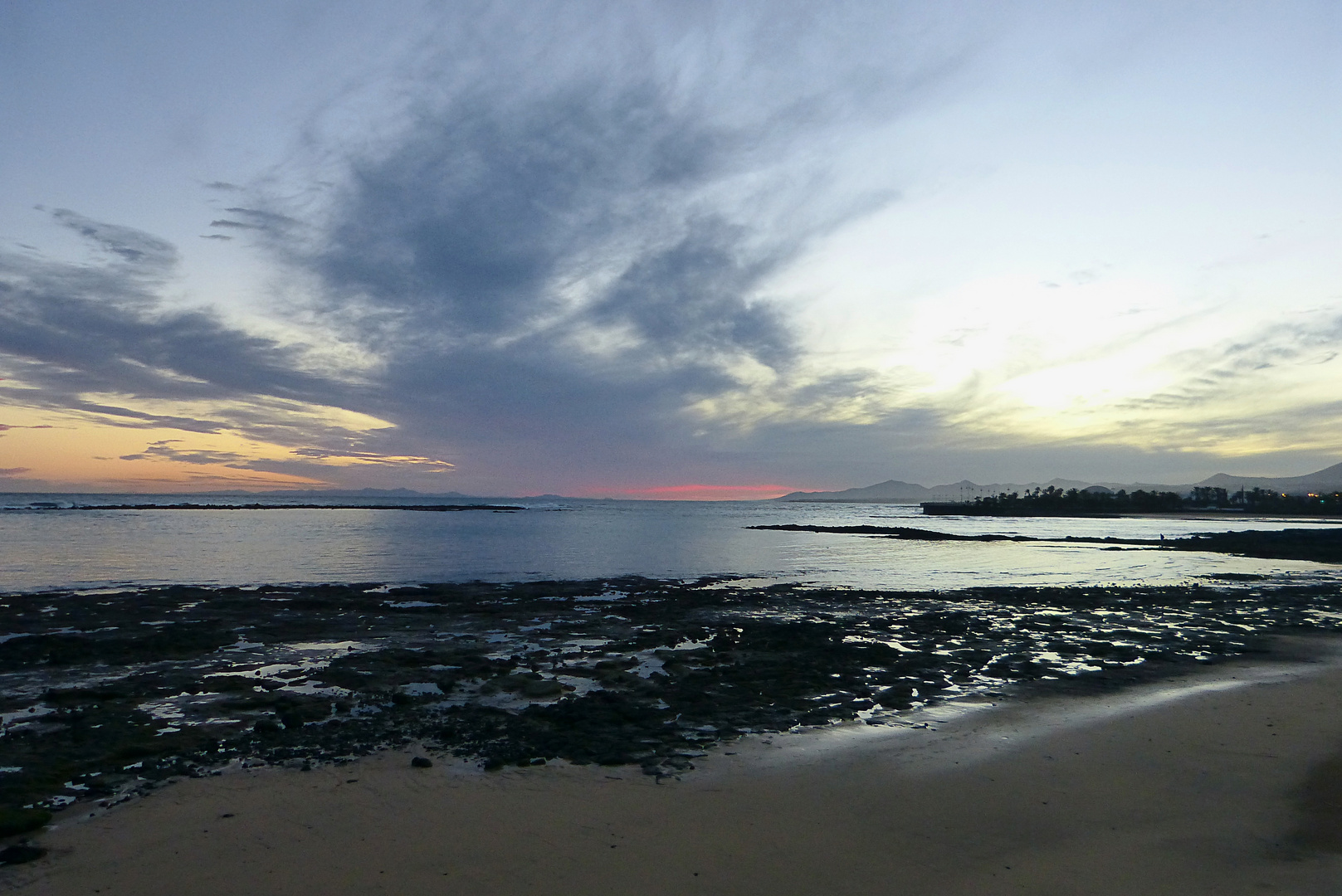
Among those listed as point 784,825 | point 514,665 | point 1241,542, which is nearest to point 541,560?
point 514,665

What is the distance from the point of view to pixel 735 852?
277 inches

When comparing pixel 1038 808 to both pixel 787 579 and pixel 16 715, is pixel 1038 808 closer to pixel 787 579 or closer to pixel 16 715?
pixel 16 715

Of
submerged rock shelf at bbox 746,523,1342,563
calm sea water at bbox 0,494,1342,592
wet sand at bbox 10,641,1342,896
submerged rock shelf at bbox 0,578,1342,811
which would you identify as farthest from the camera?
submerged rock shelf at bbox 746,523,1342,563

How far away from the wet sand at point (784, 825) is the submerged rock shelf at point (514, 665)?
3.28 feet

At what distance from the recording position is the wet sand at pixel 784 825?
6.49 meters

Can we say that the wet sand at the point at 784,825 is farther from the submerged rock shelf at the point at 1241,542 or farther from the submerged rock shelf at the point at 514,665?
the submerged rock shelf at the point at 1241,542

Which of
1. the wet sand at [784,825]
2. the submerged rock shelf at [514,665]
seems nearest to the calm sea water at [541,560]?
the submerged rock shelf at [514,665]

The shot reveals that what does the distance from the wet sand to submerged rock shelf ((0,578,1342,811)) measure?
3.28ft

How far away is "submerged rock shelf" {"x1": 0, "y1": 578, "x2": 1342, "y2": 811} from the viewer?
33.4ft

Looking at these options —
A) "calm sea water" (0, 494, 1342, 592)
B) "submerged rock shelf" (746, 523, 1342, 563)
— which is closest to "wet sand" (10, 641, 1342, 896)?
"calm sea water" (0, 494, 1342, 592)

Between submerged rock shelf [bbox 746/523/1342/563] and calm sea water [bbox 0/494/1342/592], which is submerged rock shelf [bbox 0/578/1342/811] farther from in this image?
submerged rock shelf [bbox 746/523/1342/563]

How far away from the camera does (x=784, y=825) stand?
770 cm

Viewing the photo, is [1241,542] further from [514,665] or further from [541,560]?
[514,665]

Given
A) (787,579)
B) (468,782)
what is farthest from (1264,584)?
(468,782)
